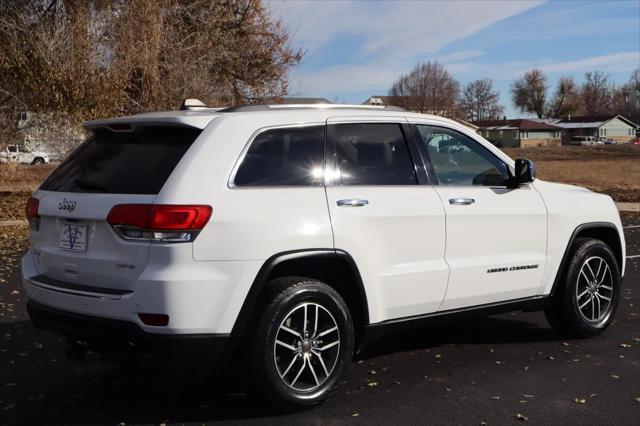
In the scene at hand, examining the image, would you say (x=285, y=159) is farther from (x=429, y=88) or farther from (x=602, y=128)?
(x=602, y=128)

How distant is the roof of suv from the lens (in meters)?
4.38

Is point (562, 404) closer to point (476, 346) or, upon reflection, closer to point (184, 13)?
point (476, 346)

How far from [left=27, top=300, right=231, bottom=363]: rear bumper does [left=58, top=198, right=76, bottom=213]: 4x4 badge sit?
1.94ft

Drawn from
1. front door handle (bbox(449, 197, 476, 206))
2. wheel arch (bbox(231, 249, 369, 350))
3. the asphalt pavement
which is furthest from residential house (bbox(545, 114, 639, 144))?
wheel arch (bbox(231, 249, 369, 350))

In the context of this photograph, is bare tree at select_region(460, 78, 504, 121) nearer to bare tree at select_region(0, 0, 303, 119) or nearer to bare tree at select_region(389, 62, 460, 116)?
bare tree at select_region(389, 62, 460, 116)

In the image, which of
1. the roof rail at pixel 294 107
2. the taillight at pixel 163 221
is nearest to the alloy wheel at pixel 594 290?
the roof rail at pixel 294 107

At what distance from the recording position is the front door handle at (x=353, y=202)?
459 cm

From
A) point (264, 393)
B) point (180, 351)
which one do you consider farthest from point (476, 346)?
point (180, 351)

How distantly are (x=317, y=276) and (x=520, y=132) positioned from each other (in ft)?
421

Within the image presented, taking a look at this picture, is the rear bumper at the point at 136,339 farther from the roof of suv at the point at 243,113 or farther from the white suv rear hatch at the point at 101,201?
the roof of suv at the point at 243,113

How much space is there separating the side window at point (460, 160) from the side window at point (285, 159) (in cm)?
93

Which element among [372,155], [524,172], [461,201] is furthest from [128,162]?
[524,172]

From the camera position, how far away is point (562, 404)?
4.57 metres

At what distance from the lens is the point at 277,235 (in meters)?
4.26
